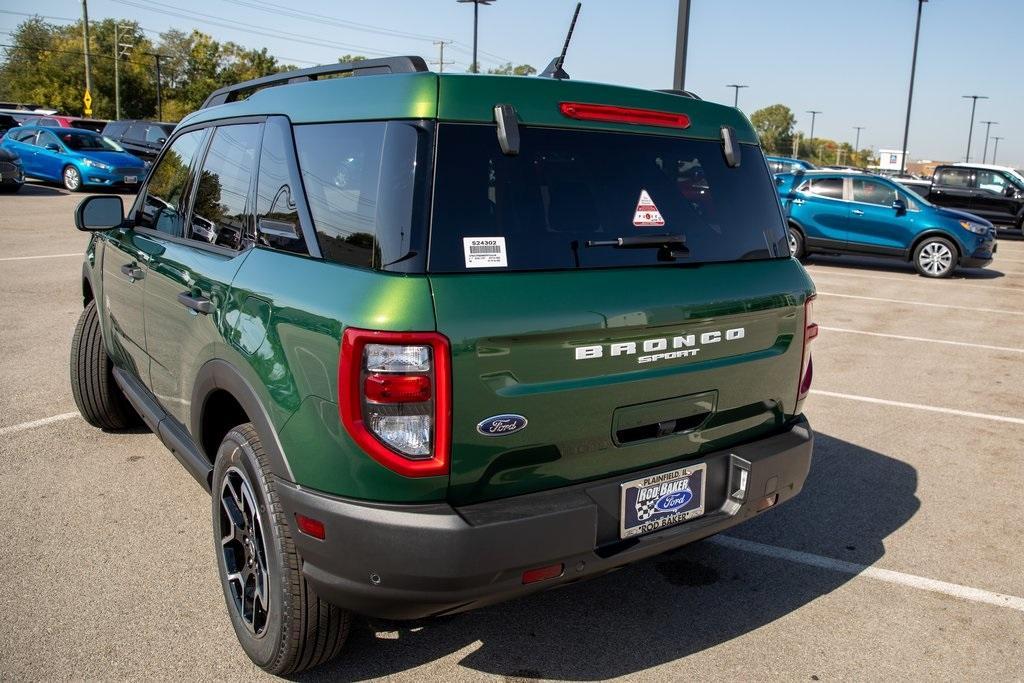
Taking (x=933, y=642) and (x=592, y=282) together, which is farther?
(x=933, y=642)

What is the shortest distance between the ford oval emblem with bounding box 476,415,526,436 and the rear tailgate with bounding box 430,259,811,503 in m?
0.01

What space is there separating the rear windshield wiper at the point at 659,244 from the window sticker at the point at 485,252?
36 centimetres

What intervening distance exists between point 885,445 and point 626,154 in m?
3.57

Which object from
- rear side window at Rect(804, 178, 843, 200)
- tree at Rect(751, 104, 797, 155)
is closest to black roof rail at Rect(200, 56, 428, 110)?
rear side window at Rect(804, 178, 843, 200)

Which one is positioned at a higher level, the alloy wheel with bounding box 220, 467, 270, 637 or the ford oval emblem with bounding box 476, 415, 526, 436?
the ford oval emblem with bounding box 476, 415, 526, 436

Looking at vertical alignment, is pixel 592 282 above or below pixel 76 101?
below

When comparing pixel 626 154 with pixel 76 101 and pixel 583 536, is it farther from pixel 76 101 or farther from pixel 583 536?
pixel 76 101

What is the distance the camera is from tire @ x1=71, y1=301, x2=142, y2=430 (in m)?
4.91

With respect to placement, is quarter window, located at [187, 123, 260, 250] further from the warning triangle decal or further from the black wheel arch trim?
the warning triangle decal

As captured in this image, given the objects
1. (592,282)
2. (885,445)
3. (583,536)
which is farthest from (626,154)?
(885,445)

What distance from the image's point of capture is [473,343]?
7.58ft

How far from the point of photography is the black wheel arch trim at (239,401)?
2.54m

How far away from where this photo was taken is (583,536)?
2.48m

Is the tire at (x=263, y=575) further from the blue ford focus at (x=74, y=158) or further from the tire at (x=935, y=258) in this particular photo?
the blue ford focus at (x=74, y=158)
